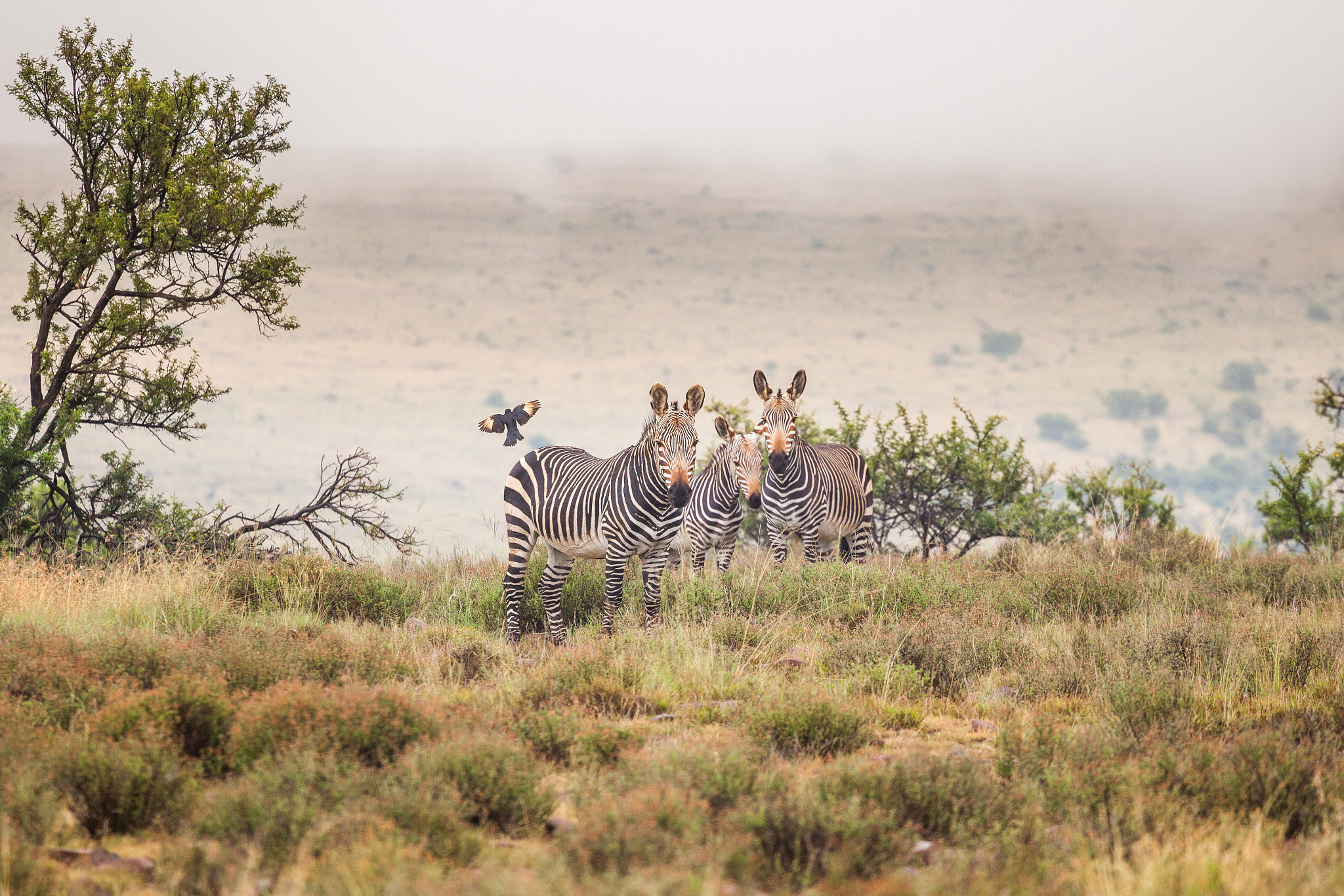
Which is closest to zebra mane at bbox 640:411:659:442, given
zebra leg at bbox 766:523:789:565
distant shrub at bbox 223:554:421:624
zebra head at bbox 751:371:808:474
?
zebra head at bbox 751:371:808:474

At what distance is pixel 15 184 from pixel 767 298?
6063 centimetres

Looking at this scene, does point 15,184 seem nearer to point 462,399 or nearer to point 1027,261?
point 462,399

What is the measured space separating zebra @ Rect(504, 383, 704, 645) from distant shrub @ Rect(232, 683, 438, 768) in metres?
3.91

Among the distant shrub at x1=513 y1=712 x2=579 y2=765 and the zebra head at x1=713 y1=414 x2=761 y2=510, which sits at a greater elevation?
the zebra head at x1=713 y1=414 x2=761 y2=510

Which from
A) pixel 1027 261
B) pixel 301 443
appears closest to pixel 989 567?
pixel 301 443

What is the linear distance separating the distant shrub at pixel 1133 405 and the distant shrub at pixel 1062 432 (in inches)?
252

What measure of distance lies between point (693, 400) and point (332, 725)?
197 inches

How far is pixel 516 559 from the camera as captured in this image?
1002cm

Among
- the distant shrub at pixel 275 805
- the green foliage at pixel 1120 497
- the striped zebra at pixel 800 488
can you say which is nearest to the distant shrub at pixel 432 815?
the distant shrub at pixel 275 805

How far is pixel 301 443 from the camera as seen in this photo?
6044 centimetres

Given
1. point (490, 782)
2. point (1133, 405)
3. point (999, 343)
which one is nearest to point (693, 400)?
point (490, 782)

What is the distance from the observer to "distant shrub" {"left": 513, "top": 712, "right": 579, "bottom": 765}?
17.6ft

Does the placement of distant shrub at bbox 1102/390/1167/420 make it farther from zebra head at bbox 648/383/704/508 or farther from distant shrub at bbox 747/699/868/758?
distant shrub at bbox 747/699/868/758

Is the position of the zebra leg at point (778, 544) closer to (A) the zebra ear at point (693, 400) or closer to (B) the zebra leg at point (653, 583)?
(B) the zebra leg at point (653, 583)
